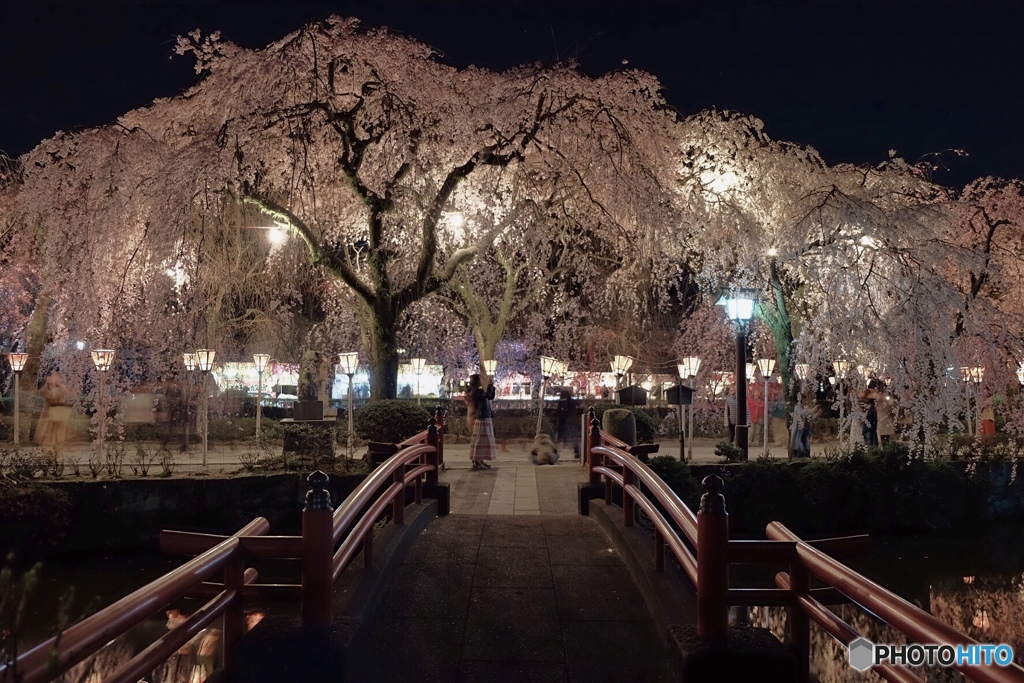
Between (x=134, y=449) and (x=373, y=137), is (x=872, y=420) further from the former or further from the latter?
(x=134, y=449)

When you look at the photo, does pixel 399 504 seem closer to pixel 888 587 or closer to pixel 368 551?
pixel 368 551

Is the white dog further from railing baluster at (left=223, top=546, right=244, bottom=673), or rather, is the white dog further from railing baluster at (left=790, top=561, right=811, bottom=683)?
railing baluster at (left=223, top=546, right=244, bottom=673)

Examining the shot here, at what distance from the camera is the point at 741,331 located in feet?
57.8

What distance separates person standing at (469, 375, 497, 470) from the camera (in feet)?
58.1

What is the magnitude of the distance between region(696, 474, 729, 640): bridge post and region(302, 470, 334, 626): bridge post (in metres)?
2.47

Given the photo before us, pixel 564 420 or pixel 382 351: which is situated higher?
pixel 382 351

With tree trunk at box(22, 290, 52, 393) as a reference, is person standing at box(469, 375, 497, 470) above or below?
below

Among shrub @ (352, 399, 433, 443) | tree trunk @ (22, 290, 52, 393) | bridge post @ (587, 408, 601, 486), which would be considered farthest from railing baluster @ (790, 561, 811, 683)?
tree trunk @ (22, 290, 52, 393)

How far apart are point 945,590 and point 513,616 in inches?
374

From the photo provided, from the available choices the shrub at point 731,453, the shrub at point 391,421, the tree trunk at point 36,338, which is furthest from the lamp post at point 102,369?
the shrub at point 731,453

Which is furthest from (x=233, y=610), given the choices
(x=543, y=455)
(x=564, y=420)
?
(x=564, y=420)

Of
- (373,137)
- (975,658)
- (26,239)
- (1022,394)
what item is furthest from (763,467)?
(26,239)

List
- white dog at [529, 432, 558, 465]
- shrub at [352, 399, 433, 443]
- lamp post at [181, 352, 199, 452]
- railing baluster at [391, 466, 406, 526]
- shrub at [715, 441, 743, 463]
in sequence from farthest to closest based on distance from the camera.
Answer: white dog at [529, 432, 558, 465] → lamp post at [181, 352, 199, 452] → shrub at [715, 441, 743, 463] → shrub at [352, 399, 433, 443] → railing baluster at [391, 466, 406, 526]

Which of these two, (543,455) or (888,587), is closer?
(888,587)
